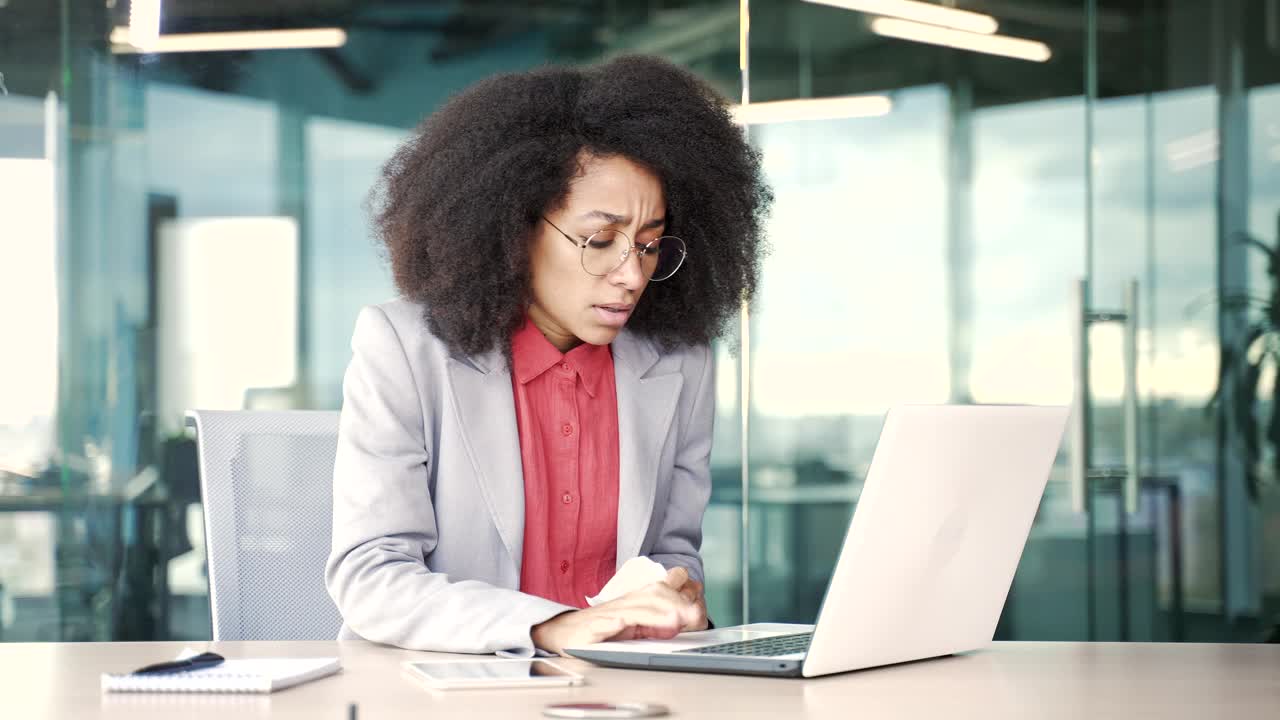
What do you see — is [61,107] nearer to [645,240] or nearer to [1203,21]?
[645,240]

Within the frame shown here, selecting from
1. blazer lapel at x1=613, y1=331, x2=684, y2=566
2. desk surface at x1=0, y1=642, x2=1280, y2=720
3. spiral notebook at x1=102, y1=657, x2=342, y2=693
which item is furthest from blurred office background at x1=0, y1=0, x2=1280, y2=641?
spiral notebook at x1=102, y1=657, x2=342, y2=693

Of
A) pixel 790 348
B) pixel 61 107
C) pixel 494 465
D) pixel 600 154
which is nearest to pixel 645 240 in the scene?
pixel 600 154

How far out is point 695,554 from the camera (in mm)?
2105

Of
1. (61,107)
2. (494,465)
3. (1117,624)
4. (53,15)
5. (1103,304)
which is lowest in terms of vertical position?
(1117,624)

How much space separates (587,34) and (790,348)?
1.23 metres

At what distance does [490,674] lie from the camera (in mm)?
1271

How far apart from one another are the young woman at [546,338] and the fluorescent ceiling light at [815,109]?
1.99m

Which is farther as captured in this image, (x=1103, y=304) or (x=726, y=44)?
(x=726, y=44)

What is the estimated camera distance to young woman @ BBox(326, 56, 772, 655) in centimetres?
182

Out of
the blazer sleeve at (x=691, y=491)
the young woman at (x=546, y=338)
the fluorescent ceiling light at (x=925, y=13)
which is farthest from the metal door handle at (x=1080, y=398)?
the blazer sleeve at (x=691, y=491)

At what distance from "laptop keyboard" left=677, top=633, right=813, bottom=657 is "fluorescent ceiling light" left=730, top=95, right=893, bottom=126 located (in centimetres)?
290

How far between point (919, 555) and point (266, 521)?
1106mm

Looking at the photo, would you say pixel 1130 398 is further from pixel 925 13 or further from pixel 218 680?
pixel 218 680

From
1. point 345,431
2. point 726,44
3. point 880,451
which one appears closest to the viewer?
point 880,451
